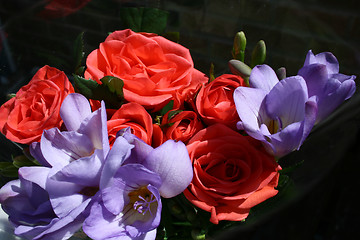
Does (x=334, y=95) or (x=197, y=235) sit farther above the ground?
(x=334, y=95)

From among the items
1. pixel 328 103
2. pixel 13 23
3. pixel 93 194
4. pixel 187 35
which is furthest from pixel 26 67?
pixel 328 103

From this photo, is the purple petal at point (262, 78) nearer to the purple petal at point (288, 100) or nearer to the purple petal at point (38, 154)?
the purple petal at point (288, 100)

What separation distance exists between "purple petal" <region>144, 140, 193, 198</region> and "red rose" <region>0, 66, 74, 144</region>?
6.3 inches

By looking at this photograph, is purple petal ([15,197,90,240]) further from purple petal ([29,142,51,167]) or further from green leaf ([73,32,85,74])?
green leaf ([73,32,85,74])

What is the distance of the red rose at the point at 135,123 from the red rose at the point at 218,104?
65 millimetres

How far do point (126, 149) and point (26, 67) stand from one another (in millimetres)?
537

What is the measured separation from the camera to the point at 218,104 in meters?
0.50

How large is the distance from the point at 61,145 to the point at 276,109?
0.89 feet

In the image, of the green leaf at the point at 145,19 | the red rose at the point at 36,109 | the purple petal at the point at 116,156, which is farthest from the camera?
the green leaf at the point at 145,19

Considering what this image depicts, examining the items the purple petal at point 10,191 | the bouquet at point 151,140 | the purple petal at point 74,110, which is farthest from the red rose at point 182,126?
the purple petal at point 10,191

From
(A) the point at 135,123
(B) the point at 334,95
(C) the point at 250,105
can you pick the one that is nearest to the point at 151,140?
(A) the point at 135,123

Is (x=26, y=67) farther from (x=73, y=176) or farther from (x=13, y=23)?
(x=73, y=176)

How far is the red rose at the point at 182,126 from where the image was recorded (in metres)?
0.49

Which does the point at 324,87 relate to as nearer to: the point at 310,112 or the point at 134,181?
the point at 310,112
